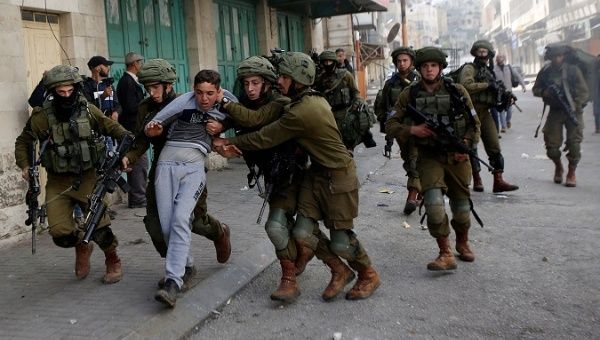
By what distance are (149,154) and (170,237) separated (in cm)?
505

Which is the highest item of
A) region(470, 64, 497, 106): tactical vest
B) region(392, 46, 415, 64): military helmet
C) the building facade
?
the building facade

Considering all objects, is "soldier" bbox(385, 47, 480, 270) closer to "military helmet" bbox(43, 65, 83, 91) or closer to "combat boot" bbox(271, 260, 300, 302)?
"combat boot" bbox(271, 260, 300, 302)

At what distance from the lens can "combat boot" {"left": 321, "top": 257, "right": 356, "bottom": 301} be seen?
4.46 m

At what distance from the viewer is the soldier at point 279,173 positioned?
4.29 m

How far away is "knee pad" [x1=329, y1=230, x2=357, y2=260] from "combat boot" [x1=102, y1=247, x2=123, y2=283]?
168 centimetres

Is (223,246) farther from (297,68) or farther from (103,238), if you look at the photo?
(297,68)

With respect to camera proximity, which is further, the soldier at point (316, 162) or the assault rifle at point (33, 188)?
the assault rifle at point (33, 188)

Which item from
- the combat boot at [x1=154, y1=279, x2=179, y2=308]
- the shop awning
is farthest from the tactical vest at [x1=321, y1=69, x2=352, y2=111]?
the shop awning

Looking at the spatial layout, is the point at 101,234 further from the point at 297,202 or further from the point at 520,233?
the point at 520,233

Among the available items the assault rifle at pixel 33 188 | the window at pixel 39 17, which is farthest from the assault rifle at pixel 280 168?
the window at pixel 39 17

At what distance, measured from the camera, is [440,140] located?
5.00 metres

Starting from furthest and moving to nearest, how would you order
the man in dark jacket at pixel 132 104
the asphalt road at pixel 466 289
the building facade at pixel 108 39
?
the man in dark jacket at pixel 132 104 < the building facade at pixel 108 39 < the asphalt road at pixel 466 289

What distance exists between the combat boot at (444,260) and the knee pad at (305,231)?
109 centimetres

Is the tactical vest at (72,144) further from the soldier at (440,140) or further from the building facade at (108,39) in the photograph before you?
the soldier at (440,140)
